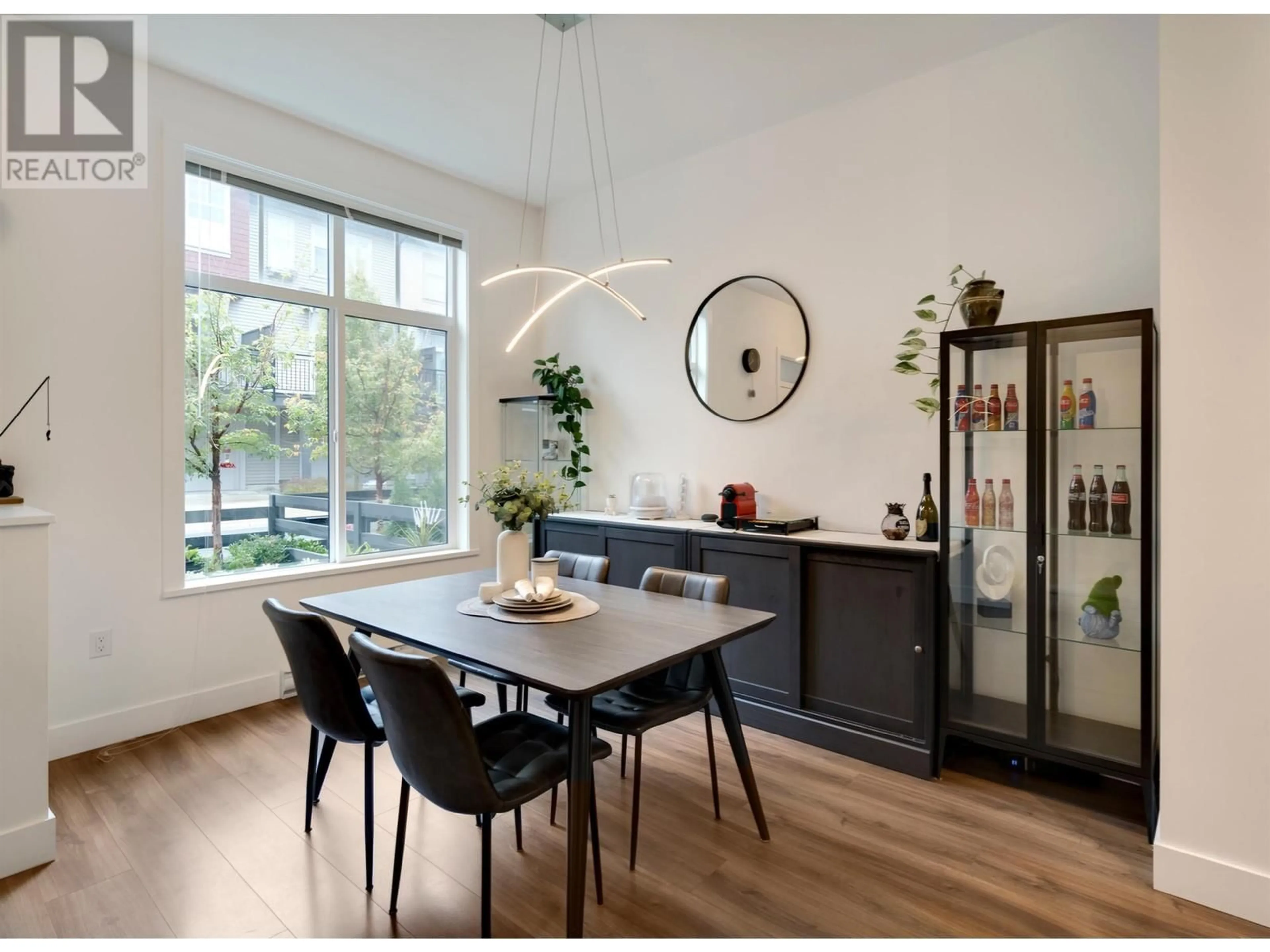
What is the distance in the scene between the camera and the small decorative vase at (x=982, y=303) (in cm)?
274

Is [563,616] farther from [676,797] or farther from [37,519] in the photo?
[37,519]

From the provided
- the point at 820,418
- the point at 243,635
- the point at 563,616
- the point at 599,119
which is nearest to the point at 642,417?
the point at 820,418

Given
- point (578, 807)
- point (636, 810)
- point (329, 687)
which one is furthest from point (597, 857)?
point (329, 687)

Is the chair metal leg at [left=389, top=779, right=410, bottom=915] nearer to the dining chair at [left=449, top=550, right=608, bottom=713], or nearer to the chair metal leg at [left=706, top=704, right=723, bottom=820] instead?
the dining chair at [left=449, top=550, right=608, bottom=713]

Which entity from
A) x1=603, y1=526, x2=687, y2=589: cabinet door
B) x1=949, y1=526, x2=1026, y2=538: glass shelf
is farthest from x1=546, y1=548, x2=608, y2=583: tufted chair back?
x1=949, y1=526, x2=1026, y2=538: glass shelf

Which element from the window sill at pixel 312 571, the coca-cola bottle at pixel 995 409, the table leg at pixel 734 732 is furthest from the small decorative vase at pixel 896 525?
the window sill at pixel 312 571

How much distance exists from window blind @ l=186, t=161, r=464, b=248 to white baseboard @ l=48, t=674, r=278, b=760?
2.63 meters

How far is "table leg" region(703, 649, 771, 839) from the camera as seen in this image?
2.30 metres

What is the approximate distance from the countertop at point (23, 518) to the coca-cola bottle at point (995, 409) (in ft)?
11.3

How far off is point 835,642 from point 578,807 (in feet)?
5.65

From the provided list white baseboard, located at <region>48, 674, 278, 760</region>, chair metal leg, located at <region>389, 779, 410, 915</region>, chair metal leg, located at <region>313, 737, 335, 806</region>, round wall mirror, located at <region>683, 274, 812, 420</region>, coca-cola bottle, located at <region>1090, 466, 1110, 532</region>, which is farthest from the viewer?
round wall mirror, located at <region>683, 274, 812, 420</region>

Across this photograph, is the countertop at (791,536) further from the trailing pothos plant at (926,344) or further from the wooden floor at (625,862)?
the wooden floor at (625,862)

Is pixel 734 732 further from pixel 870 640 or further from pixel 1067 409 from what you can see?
pixel 1067 409

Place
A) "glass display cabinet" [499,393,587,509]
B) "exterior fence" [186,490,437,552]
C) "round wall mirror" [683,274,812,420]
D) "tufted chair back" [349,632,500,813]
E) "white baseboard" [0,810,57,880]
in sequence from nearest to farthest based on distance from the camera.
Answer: "tufted chair back" [349,632,500,813]
"white baseboard" [0,810,57,880]
"exterior fence" [186,490,437,552]
"round wall mirror" [683,274,812,420]
"glass display cabinet" [499,393,587,509]
